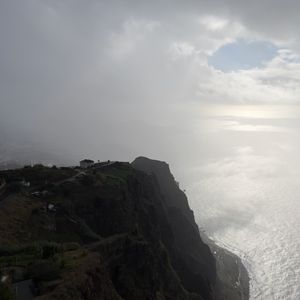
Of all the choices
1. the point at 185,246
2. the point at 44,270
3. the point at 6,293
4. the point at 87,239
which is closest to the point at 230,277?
the point at 185,246

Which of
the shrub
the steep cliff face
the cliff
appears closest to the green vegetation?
the cliff

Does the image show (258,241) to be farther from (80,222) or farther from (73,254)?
(73,254)

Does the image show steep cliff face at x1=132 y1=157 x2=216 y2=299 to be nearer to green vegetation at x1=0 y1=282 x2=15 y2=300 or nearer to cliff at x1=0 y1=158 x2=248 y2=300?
cliff at x1=0 y1=158 x2=248 y2=300

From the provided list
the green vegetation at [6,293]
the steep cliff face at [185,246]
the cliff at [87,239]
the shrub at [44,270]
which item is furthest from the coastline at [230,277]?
the green vegetation at [6,293]

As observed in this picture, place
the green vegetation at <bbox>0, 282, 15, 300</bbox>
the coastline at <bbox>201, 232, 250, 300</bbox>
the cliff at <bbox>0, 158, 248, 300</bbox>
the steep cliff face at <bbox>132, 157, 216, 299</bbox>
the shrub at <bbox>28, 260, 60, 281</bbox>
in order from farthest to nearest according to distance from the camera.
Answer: the coastline at <bbox>201, 232, 250, 300</bbox> → the steep cliff face at <bbox>132, 157, 216, 299</bbox> → the cliff at <bbox>0, 158, 248, 300</bbox> → the shrub at <bbox>28, 260, 60, 281</bbox> → the green vegetation at <bbox>0, 282, 15, 300</bbox>

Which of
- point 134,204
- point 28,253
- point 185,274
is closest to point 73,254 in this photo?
point 28,253

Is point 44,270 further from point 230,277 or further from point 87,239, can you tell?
point 230,277

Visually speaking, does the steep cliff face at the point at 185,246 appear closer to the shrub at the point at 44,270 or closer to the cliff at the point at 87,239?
the cliff at the point at 87,239

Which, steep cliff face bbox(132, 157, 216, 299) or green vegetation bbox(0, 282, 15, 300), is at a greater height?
green vegetation bbox(0, 282, 15, 300)
